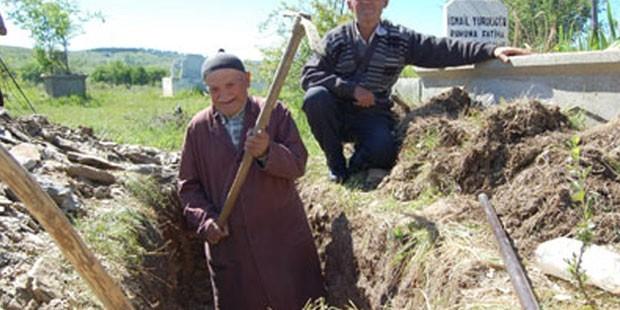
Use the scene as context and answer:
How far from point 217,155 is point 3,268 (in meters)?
1.25

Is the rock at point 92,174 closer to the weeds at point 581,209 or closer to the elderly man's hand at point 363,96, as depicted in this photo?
the elderly man's hand at point 363,96

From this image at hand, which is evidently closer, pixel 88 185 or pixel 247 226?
pixel 247 226

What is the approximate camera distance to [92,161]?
446cm

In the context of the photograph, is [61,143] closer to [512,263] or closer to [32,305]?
[32,305]

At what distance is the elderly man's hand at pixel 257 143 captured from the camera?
10.4 ft

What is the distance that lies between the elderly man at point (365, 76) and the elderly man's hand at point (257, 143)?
88 centimetres

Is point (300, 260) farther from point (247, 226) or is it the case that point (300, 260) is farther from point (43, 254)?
point (43, 254)

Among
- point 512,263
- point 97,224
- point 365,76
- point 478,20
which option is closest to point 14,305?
point 97,224

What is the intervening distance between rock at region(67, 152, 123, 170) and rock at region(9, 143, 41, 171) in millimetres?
300

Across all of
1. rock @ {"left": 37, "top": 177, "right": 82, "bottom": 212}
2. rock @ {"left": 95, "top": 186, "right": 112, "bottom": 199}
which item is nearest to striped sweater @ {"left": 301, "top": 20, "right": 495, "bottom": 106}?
rock @ {"left": 95, "top": 186, "right": 112, "bottom": 199}

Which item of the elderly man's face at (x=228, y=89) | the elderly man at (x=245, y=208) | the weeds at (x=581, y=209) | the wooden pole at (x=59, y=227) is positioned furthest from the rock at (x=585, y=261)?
the elderly man's face at (x=228, y=89)

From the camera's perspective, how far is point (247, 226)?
3.52 m

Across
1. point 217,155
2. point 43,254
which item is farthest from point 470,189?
point 43,254

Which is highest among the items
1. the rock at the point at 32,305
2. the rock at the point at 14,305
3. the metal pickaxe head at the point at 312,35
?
the metal pickaxe head at the point at 312,35
